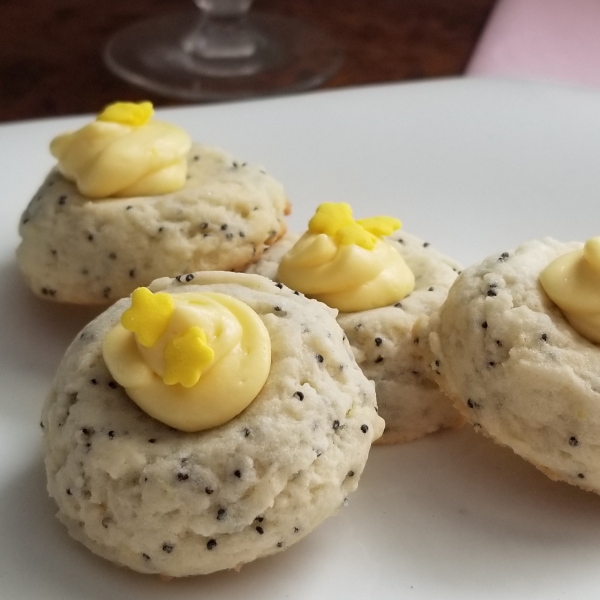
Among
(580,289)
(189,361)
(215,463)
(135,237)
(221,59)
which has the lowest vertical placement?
(221,59)

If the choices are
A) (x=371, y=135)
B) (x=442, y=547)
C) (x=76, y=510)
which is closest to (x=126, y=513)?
(x=76, y=510)

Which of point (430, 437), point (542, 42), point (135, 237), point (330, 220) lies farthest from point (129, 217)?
point (542, 42)

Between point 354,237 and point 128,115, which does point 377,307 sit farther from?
point 128,115

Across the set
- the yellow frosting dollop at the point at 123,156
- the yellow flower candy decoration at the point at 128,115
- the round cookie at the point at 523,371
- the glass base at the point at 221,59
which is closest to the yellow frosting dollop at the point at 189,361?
the round cookie at the point at 523,371

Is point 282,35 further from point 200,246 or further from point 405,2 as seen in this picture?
point 200,246

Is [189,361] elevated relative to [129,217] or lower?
elevated

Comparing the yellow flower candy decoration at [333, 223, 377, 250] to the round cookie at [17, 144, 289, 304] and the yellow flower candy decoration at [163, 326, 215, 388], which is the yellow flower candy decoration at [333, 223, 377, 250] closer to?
the round cookie at [17, 144, 289, 304]

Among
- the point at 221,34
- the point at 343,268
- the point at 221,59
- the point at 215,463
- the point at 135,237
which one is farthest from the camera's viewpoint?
the point at 221,34

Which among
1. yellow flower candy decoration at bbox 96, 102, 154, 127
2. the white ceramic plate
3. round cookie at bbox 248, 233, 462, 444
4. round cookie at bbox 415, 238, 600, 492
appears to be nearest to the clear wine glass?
the white ceramic plate

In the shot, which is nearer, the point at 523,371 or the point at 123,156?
the point at 523,371
